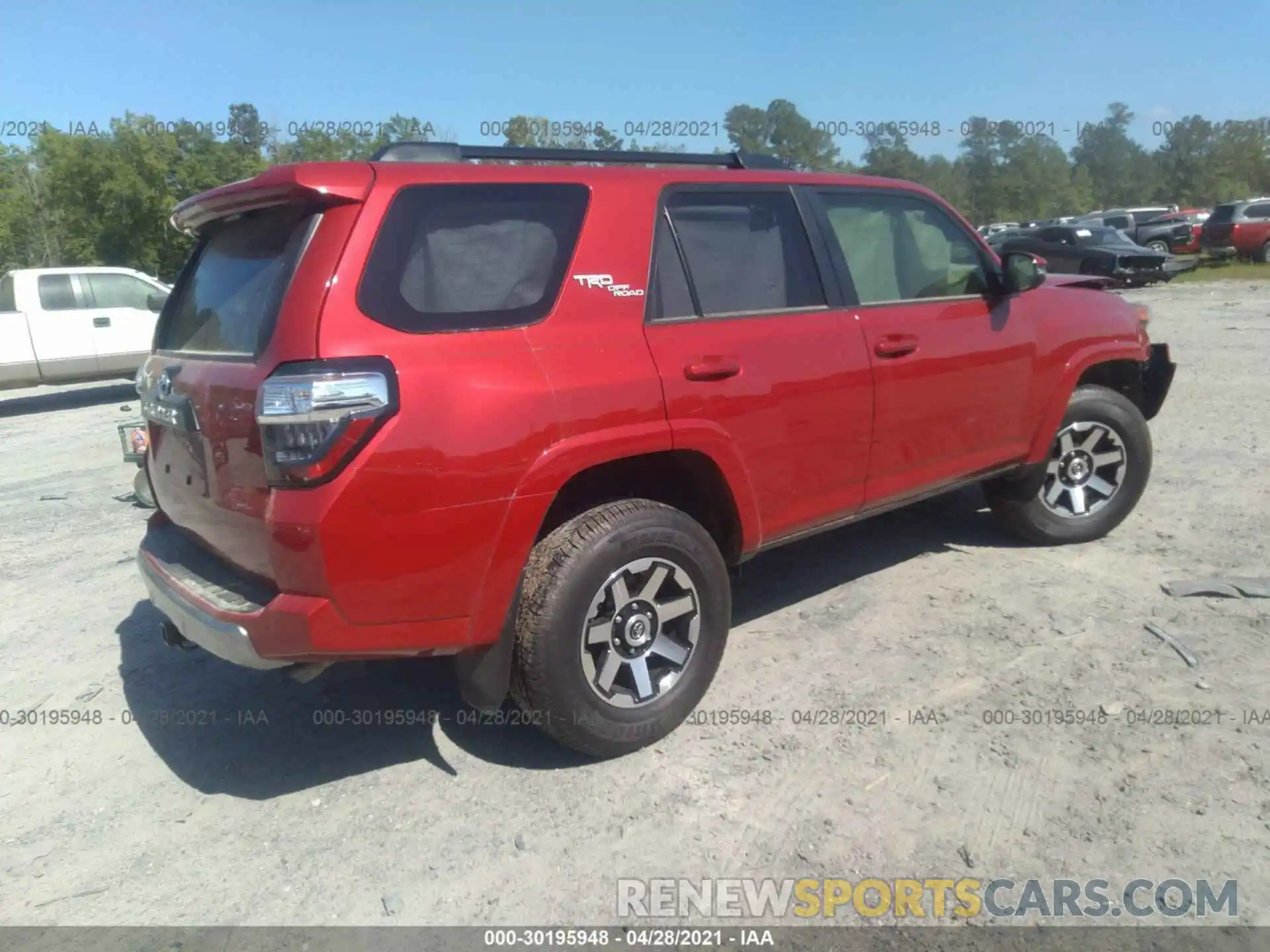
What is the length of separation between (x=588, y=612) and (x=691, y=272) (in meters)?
1.31

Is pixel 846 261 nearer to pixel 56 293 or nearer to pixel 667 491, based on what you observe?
pixel 667 491

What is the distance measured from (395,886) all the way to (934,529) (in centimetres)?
373

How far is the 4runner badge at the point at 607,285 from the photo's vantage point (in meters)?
3.12

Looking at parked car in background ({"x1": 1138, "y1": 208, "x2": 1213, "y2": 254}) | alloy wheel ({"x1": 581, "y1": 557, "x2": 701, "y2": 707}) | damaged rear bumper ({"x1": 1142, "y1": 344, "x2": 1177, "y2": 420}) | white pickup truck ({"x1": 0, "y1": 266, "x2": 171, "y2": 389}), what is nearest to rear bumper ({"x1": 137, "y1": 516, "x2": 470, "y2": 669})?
alloy wheel ({"x1": 581, "y1": 557, "x2": 701, "y2": 707})

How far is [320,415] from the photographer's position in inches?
101

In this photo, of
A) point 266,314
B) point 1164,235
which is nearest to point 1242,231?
point 1164,235

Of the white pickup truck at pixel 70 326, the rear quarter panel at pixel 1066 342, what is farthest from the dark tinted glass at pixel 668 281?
the white pickup truck at pixel 70 326

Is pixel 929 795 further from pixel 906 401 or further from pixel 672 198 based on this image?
pixel 672 198

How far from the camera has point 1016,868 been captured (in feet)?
8.74

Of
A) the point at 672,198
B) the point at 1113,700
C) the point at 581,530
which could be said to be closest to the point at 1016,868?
the point at 1113,700

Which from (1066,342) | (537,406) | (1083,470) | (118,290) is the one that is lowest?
(1083,470)

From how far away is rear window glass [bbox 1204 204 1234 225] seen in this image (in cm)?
2583

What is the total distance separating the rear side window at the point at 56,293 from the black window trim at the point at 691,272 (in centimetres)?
1198

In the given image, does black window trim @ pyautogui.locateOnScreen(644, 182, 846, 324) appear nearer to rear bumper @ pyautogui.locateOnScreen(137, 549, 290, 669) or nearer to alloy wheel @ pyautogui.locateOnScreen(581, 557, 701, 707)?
alloy wheel @ pyautogui.locateOnScreen(581, 557, 701, 707)
